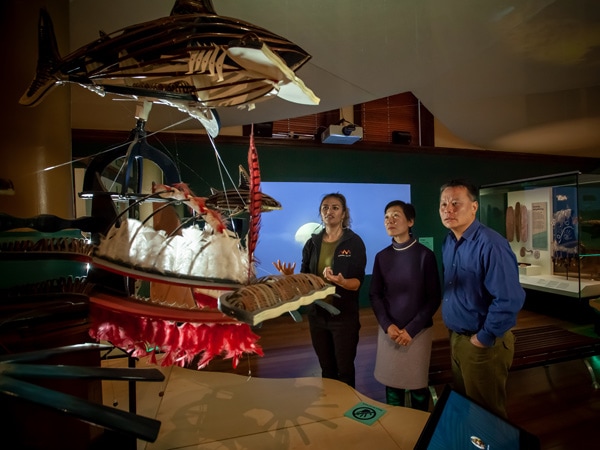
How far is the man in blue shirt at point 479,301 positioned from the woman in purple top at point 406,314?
12 centimetres

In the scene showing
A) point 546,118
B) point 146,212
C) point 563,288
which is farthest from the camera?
point 563,288

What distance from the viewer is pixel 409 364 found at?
1490mm

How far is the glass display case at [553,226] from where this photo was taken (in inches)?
124

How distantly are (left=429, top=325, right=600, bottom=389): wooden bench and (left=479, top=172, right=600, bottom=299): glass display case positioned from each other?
1294 millimetres

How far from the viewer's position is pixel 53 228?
2.24 feet

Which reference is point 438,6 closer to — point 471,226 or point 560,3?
point 560,3

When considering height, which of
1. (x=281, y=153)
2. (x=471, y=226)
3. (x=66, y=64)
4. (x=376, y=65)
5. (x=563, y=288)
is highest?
(x=376, y=65)

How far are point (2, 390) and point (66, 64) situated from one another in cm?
62

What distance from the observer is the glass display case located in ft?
10.3

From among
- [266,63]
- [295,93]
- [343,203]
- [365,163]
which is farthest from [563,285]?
[266,63]

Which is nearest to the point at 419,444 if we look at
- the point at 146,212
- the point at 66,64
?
the point at 66,64

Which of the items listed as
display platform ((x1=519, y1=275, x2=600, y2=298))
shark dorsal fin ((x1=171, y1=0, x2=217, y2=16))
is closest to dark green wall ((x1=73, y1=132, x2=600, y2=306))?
display platform ((x1=519, y1=275, x2=600, y2=298))

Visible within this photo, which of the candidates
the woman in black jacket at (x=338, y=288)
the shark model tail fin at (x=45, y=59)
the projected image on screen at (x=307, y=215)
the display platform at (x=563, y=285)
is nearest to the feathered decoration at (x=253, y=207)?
the shark model tail fin at (x=45, y=59)

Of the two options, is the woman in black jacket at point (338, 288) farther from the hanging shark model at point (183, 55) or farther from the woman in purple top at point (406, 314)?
the hanging shark model at point (183, 55)
